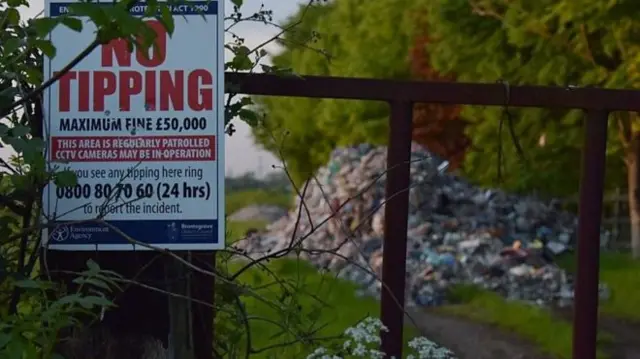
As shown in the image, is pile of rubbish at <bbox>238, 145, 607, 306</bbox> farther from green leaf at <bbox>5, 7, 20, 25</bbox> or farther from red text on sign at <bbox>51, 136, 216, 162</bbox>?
green leaf at <bbox>5, 7, 20, 25</bbox>

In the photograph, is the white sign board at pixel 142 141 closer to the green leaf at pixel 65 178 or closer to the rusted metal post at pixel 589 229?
the green leaf at pixel 65 178

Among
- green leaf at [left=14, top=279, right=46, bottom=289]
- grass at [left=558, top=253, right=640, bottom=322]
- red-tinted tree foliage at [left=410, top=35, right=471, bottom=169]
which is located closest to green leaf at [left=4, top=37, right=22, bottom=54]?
green leaf at [left=14, top=279, right=46, bottom=289]

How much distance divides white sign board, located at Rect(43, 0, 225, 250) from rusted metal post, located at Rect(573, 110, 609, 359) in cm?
103

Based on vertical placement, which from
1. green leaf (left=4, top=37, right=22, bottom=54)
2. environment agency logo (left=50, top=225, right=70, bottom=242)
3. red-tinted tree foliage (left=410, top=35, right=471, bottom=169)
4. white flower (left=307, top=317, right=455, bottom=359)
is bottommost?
white flower (left=307, top=317, right=455, bottom=359)

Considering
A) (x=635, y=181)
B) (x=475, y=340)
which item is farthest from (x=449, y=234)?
(x=475, y=340)

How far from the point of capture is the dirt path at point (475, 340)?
933 centimetres

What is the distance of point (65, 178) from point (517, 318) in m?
9.47

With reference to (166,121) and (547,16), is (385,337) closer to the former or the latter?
(166,121)

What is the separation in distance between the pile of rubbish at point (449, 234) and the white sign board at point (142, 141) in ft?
33.1

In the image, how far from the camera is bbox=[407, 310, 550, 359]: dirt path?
933 centimetres

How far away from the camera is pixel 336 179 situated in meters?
19.5

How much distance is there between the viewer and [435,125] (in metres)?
24.4

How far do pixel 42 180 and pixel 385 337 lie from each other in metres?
0.98

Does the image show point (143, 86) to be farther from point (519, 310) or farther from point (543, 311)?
point (543, 311)
